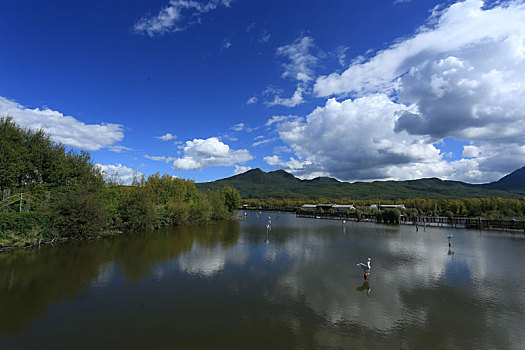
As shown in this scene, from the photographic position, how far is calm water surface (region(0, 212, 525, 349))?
817cm

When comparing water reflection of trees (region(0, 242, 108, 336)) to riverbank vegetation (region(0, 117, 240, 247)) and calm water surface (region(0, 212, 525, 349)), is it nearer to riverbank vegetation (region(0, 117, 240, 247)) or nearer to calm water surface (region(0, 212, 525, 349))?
calm water surface (region(0, 212, 525, 349))

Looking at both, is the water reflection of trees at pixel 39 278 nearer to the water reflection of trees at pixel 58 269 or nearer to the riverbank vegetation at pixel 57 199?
the water reflection of trees at pixel 58 269

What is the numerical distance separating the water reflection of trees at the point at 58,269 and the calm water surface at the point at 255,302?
0.07 metres

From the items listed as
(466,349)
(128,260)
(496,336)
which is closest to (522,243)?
(496,336)

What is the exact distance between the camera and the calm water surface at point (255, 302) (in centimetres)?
817

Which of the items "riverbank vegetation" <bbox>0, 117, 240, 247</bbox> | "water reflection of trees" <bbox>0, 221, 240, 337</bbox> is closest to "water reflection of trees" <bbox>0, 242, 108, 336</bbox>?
"water reflection of trees" <bbox>0, 221, 240, 337</bbox>

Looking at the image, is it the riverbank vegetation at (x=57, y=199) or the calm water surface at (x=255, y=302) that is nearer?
the calm water surface at (x=255, y=302)

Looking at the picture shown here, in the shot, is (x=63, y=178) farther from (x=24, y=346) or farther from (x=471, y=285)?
(x=471, y=285)

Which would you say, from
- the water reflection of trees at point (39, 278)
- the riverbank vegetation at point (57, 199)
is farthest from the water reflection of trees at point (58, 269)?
the riverbank vegetation at point (57, 199)

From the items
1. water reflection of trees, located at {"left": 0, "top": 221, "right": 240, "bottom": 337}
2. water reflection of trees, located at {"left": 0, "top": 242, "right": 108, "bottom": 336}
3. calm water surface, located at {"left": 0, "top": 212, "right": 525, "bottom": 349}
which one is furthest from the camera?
water reflection of trees, located at {"left": 0, "top": 221, "right": 240, "bottom": 337}

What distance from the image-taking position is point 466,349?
25.2ft

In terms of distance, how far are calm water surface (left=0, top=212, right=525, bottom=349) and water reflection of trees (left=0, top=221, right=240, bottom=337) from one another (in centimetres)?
7

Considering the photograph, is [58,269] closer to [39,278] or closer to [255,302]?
[39,278]

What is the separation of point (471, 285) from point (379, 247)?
1163 centimetres
